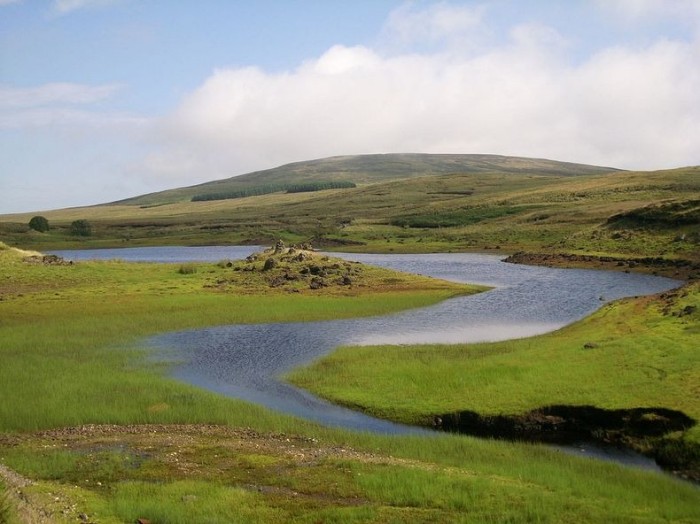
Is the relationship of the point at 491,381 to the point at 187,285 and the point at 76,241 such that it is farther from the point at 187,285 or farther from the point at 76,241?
the point at 76,241

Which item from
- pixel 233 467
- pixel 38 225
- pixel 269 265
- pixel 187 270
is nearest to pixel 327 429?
pixel 233 467

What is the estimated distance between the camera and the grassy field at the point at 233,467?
685 inches

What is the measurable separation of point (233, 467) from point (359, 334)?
84.1ft

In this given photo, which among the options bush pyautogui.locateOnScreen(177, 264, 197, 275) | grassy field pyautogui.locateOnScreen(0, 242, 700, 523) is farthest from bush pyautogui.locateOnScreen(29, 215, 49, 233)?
grassy field pyautogui.locateOnScreen(0, 242, 700, 523)

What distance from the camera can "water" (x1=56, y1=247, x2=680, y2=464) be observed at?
104 feet

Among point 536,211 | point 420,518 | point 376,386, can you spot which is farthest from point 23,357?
point 536,211

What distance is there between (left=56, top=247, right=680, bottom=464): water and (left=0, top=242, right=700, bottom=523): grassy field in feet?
7.62

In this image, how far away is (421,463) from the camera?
864 inches

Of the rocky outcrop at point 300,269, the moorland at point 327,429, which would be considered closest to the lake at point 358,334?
the moorland at point 327,429

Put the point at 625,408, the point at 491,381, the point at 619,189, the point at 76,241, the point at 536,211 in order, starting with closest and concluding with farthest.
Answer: the point at 625,408 → the point at 491,381 → the point at 536,211 → the point at 619,189 → the point at 76,241

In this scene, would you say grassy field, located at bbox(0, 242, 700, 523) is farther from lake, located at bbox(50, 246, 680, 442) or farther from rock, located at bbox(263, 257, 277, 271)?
rock, located at bbox(263, 257, 277, 271)

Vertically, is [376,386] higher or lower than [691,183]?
lower

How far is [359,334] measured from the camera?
4666 cm

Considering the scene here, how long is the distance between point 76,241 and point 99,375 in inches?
6622
